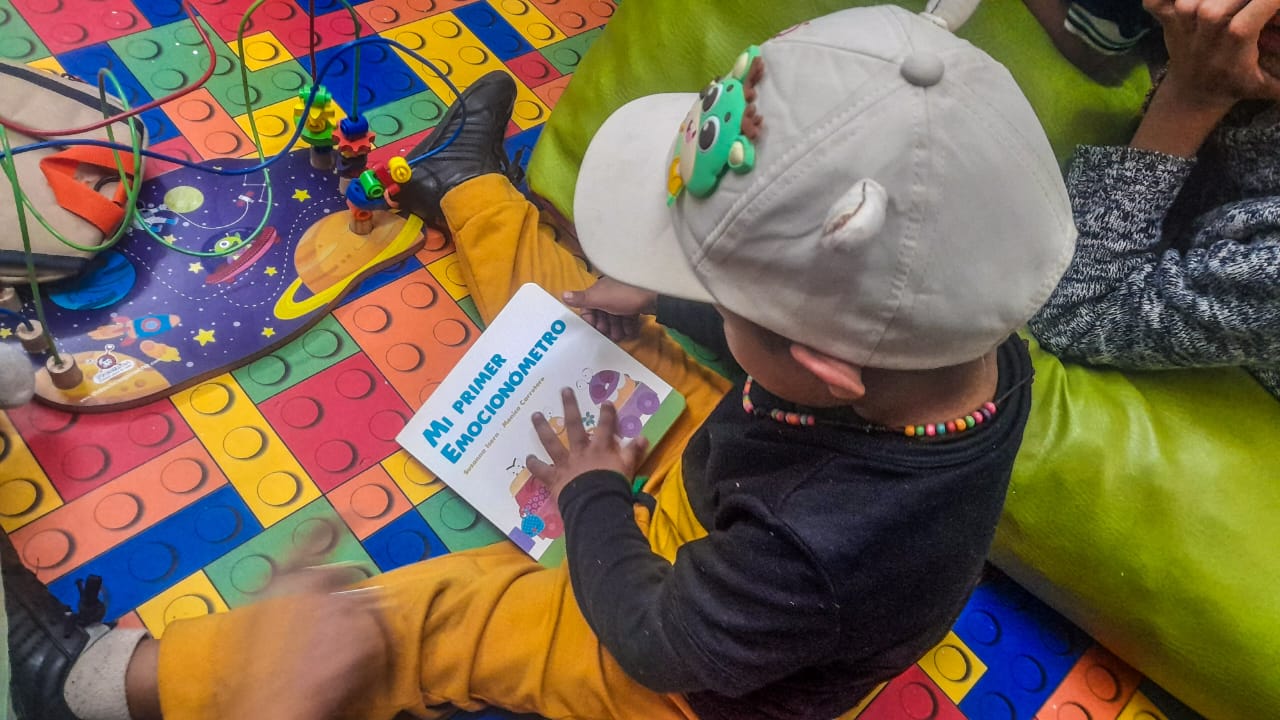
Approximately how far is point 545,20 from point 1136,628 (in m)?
1.11

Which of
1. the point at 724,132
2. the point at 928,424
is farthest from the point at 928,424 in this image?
the point at 724,132

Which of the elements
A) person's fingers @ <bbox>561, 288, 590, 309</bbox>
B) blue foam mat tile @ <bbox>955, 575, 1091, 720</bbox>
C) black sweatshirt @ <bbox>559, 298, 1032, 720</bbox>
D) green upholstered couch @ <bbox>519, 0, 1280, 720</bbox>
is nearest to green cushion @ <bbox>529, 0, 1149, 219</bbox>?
green upholstered couch @ <bbox>519, 0, 1280, 720</bbox>

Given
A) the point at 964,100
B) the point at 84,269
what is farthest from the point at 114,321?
the point at 964,100

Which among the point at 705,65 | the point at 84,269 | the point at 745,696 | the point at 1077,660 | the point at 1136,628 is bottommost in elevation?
the point at 1077,660

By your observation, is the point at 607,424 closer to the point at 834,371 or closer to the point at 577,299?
the point at 577,299

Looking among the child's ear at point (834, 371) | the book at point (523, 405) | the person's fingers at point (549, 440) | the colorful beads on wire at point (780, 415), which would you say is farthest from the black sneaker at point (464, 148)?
the child's ear at point (834, 371)

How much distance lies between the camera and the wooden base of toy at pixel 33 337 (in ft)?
2.70

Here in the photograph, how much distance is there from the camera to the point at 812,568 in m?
0.53

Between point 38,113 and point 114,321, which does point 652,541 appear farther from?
point 38,113

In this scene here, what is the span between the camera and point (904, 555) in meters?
0.55

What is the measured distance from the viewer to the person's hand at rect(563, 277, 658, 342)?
91 cm

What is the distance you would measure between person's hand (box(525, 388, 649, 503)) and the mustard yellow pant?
0.18 ft

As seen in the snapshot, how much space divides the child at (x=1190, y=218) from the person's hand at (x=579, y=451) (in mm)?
413

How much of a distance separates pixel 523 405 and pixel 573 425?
98 millimetres
